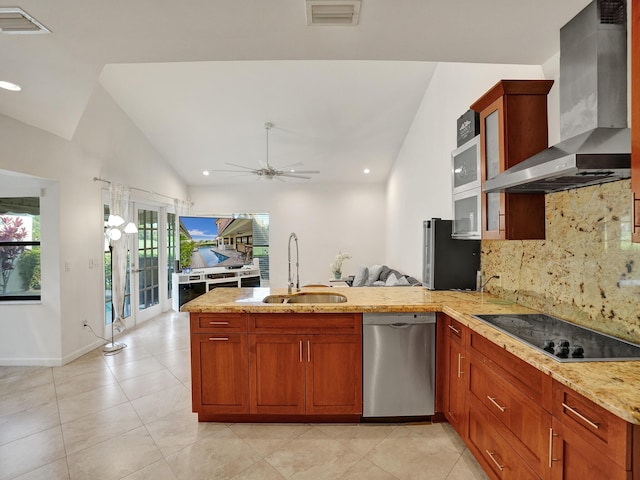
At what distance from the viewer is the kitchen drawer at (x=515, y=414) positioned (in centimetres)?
134

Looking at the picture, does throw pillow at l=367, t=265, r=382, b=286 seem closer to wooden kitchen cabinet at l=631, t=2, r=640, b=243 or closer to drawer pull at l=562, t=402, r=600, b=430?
drawer pull at l=562, t=402, r=600, b=430

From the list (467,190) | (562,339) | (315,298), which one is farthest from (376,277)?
(562,339)

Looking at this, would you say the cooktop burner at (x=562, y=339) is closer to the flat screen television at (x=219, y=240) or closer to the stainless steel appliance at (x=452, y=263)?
the stainless steel appliance at (x=452, y=263)

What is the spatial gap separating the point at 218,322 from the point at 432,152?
3292 mm

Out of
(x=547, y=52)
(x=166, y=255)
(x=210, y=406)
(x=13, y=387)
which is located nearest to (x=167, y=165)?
(x=166, y=255)

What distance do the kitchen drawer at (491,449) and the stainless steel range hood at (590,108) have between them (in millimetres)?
1303

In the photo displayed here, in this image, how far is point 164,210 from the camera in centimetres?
605

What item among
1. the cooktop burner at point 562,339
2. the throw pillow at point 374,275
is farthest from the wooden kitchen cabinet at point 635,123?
the throw pillow at point 374,275

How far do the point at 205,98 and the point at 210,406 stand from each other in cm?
385

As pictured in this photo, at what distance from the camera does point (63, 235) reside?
358 centimetres

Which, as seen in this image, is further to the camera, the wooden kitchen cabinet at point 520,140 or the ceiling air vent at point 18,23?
the wooden kitchen cabinet at point 520,140

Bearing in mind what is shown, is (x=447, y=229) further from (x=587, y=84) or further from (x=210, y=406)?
(x=210, y=406)

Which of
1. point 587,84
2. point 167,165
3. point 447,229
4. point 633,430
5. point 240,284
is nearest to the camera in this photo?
point 633,430

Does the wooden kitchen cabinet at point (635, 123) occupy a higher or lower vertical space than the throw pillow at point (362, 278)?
higher
